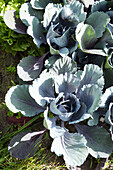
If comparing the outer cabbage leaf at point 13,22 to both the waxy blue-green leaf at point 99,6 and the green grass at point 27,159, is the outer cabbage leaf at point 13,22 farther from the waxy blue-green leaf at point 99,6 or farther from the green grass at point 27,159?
the green grass at point 27,159

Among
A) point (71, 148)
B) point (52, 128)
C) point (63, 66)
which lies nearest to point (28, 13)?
point (63, 66)

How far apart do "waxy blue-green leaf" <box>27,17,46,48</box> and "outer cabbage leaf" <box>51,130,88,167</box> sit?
2.12 feet

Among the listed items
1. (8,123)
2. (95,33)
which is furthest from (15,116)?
(95,33)

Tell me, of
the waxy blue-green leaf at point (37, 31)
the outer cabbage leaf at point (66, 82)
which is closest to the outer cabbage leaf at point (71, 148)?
the outer cabbage leaf at point (66, 82)

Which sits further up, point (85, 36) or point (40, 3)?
point (40, 3)

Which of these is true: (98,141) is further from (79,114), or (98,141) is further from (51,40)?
(51,40)

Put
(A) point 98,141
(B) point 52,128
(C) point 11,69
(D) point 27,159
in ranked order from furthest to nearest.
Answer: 1. (C) point 11,69
2. (D) point 27,159
3. (A) point 98,141
4. (B) point 52,128

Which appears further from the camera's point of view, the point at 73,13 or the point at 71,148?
the point at 73,13

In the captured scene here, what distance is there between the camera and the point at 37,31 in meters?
1.58

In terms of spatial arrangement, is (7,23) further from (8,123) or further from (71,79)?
(8,123)

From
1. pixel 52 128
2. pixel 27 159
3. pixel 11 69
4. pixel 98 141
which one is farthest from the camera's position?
pixel 11 69

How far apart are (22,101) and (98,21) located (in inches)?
29.1

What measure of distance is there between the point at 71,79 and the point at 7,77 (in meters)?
0.62

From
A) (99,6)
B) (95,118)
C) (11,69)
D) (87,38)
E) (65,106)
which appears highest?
(99,6)
